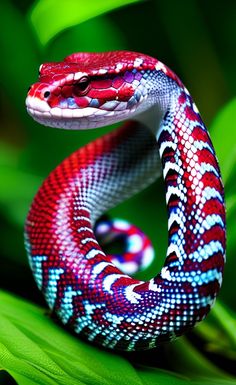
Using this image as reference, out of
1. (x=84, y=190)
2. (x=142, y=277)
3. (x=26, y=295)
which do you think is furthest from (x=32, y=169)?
(x=84, y=190)

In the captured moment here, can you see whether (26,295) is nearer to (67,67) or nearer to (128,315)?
(128,315)

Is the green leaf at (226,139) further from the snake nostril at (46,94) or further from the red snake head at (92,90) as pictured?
the snake nostril at (46,94)

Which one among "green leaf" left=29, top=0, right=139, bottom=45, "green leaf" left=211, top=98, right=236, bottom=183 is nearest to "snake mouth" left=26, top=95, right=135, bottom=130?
"green leaf" left=29, top=0, right=139, bottom=45

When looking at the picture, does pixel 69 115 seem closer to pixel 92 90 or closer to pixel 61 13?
pixel 92 90

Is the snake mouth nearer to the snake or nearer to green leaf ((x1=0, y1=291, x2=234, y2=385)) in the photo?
the snake

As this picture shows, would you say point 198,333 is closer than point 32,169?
Yes

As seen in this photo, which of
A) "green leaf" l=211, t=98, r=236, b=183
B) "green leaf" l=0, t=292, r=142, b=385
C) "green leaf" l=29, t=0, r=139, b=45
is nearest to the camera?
"green leaf" l=0, t=292, r=142, b=385

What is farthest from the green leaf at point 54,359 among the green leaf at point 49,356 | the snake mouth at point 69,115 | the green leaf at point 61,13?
the green leaf at point 61,13
